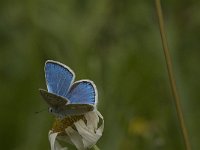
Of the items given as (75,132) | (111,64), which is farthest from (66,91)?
(111,64)

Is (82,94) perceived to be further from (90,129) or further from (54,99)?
(90,129)

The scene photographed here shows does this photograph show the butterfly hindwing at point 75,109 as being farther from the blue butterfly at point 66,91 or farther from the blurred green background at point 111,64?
the blurred green background at point 111,64

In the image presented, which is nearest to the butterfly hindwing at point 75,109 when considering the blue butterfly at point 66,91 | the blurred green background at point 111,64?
the blue butterfly at point 66,91

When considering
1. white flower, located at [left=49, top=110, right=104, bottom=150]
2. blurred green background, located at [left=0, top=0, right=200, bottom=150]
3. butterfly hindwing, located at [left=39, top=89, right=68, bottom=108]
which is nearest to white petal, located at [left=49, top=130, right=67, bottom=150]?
white flower, located at [left=49, top=110, right=104, bottom=150]

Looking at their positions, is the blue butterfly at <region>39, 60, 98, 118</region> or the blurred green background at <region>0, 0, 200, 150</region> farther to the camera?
the blurred green background at <region>0, 0, 200, 150</region>

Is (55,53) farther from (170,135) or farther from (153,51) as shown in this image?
(170,135)

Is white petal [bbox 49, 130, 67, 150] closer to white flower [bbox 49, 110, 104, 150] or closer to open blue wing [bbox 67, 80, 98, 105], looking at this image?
white flower [bbox 49, 110, 104, 150]

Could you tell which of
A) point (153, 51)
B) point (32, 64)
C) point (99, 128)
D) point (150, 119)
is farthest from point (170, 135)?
point (99, 128)
